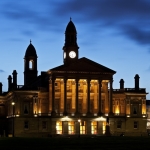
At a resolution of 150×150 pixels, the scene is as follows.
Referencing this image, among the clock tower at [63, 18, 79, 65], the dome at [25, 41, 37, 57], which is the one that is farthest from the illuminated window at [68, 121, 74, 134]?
the dome at [25, 41, 37, 57]

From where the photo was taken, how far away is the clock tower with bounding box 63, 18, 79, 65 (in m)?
126

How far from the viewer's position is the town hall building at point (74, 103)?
388ft

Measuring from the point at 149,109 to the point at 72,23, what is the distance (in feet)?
187

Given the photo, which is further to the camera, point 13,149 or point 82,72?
point 82,72

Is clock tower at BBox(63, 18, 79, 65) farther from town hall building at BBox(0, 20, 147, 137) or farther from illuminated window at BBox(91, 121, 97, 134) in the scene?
illuminated window at BBox(91, 121, 97, 134)

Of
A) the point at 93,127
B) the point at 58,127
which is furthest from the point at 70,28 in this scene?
the point at 93,127

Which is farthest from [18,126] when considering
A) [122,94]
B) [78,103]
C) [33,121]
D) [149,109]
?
[149,109]

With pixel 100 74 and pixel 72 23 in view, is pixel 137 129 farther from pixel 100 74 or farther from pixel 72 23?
pixel 72 23

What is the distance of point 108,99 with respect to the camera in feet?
404

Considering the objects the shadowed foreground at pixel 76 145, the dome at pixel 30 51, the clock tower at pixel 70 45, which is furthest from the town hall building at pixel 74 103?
the shadowed foreground at pixel 76 145

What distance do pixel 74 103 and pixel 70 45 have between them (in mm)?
13826

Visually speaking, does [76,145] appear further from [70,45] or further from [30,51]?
[30,51]

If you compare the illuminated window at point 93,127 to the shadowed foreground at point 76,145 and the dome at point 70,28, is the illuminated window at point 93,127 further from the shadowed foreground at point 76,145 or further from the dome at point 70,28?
the shadowed foreground at point 76,145

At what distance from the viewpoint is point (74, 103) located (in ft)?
399
